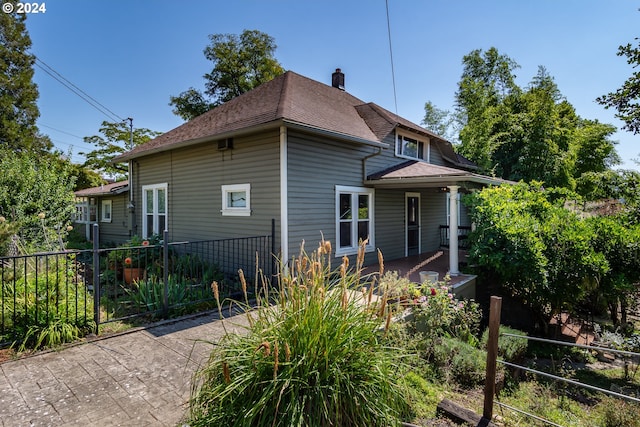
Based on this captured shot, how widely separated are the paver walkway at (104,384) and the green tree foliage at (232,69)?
780 inches

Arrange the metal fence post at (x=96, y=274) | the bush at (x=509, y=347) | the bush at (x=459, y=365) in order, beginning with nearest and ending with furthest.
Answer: the bush at (x=459, y=365) < the metal fence post at (x=96, y=274) < the bush at (x=509, y=347)

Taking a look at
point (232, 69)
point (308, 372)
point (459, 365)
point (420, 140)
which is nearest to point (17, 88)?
point (232, 69)

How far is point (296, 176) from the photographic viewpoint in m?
7.16

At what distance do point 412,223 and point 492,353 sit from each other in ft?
28.4

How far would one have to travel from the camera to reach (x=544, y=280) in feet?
22.1

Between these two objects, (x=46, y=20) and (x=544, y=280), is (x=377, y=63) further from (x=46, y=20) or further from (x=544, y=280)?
(x=46, y=20)

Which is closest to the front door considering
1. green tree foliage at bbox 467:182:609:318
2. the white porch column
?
the white porch column

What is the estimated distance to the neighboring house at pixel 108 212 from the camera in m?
13.1

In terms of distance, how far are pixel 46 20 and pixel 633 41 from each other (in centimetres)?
1891

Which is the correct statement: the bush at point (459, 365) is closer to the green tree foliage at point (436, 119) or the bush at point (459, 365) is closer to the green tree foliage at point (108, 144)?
the green tree foliage at point (108, 144)

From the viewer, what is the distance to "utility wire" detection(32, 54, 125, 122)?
1688 centimetres

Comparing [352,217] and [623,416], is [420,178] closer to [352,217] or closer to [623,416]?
[352,217]

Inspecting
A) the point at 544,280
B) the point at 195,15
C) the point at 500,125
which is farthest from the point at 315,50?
the point at 500,125

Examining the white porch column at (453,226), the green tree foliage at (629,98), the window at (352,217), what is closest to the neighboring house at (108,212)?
the window at (352,217)
